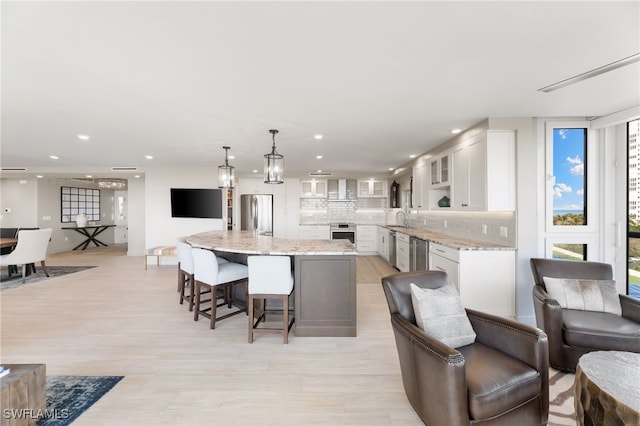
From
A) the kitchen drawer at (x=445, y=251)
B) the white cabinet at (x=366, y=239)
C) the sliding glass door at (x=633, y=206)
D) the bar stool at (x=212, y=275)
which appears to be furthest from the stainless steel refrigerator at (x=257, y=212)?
the sliding glass door at (x=633, y=206)

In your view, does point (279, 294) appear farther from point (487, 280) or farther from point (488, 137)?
point (488, 137)

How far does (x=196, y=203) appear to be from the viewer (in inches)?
262

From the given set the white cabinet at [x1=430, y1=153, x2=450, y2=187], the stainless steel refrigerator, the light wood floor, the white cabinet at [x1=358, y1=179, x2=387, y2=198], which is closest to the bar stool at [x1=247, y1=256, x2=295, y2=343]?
the light wood floor

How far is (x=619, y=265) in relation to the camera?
3.21 meters

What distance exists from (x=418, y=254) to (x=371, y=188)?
405 cm

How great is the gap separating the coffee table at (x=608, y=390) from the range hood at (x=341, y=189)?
7187mm

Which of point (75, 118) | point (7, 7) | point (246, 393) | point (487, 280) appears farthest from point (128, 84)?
point (487, 280)

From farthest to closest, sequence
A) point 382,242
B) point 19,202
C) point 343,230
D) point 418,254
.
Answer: point 343,230, point 19,202, point 382,242, point 418,254

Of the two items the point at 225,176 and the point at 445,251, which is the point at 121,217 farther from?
the point at 445,251

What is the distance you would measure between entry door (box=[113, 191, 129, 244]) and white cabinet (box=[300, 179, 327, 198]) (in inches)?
287

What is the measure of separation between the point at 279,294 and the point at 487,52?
104 inches

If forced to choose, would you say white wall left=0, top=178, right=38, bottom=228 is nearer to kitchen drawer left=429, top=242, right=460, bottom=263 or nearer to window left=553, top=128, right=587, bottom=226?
kitchen drawer left=429, top=242, right=460, bottom=263

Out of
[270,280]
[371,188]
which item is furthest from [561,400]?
[371,188]

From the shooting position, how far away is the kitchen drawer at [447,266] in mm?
3380
